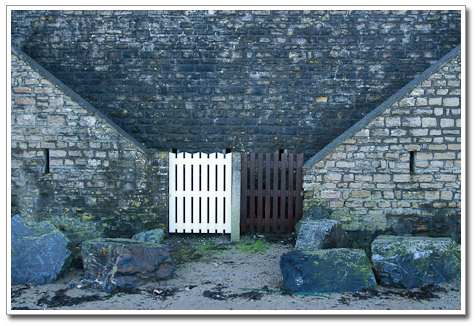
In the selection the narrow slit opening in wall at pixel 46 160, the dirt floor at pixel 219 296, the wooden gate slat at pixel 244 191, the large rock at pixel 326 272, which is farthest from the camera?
the wooden gate slat at pixel 244 191

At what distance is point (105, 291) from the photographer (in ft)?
17.7

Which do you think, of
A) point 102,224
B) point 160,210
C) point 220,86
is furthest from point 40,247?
point 220,86

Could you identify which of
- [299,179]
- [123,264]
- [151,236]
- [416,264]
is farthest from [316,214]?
[123,264]

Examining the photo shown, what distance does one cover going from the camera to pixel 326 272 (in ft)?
17.5

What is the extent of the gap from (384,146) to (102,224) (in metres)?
5.49

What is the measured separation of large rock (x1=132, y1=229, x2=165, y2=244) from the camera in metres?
7.06

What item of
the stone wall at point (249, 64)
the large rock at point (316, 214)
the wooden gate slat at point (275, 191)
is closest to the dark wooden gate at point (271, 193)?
the wooden gate slat at point (275, 191)

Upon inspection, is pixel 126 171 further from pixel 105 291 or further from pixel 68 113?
pixel 105 291

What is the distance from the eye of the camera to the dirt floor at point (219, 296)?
4.96m

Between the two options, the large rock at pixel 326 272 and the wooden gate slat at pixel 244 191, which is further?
Answer: the wooden gate slat at pixel 244 191

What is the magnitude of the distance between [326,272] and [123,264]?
280cm

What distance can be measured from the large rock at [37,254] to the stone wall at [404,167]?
426 cm

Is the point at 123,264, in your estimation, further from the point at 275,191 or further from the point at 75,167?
the point at 275,191

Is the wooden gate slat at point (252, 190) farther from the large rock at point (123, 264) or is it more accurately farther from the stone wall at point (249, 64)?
the large rock at point (123, 264)
